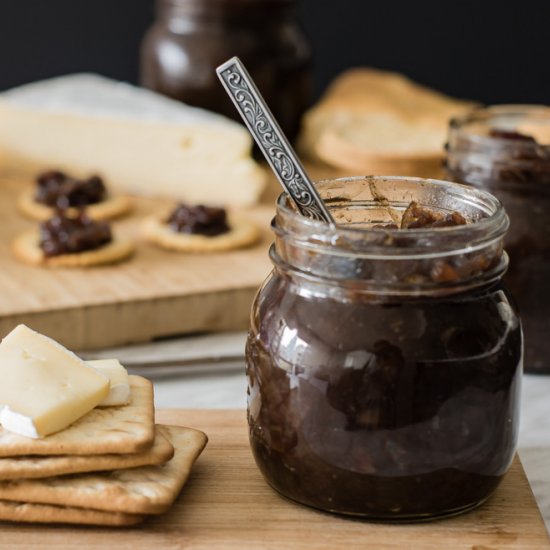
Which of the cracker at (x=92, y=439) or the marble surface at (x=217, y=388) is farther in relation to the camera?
the marble surface at (x=217, y=388)

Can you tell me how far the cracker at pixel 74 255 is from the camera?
2.35 m

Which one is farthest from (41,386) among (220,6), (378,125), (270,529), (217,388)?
(378,125)

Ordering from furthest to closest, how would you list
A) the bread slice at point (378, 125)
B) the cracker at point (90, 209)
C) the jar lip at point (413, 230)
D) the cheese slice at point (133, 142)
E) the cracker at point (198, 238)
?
the cheese slice at point (133, 142), the bread slice at point (378, 125), the cracker at point (90, 209), the cracker at point (198, 238), the jar lip at point (413, 230)

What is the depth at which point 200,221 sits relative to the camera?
8.36 feet

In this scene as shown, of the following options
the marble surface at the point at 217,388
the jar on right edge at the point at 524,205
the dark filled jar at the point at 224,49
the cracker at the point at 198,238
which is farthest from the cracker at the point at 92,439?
the dark filled jar at the point at 224,49

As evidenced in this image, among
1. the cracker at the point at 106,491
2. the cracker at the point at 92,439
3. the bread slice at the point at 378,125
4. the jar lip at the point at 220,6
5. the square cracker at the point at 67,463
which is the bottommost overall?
the bread slice at the point at 378,125

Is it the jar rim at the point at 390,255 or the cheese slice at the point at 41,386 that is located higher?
the jar rim at the point at 390,255

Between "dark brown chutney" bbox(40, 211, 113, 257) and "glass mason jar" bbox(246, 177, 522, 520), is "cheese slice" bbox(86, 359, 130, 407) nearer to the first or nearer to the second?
"glass mason jar" bbox(246, 177, 522, 520)

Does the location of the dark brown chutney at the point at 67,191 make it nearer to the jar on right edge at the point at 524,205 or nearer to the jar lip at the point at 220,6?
the jar lip at the point at 220,6

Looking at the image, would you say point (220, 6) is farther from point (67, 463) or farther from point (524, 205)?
A: point (67, 463)

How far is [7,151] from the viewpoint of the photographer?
318 cm

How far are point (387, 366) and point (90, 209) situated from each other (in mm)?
1776

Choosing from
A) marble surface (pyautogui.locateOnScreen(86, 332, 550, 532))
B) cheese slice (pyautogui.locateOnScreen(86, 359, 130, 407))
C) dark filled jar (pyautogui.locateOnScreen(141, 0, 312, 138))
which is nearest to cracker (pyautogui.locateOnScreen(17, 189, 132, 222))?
dark filled jar (pyautogui.locateOnScreen(141, 0, 312, 138))

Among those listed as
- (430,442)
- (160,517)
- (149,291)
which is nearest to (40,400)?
(160,517)
